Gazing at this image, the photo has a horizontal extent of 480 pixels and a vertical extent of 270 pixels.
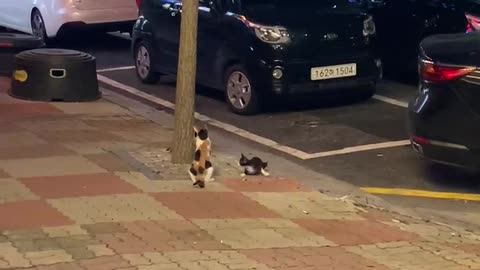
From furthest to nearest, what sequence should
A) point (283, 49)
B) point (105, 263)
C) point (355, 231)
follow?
point (283, 49) → point (355, 231) → point (105, 263)

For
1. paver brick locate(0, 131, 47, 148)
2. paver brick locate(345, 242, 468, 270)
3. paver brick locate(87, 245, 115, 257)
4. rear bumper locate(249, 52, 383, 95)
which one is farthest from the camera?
rear bumper locate(249, 52, 383, 95)

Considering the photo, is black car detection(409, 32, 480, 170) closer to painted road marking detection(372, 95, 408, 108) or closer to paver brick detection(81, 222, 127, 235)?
paver brick detection(81, 222, 127, 235)

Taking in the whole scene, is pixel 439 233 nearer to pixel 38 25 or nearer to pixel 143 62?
pixel 143 62

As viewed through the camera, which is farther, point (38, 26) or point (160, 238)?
point (38, 26)

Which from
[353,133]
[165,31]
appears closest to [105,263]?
[353,133]

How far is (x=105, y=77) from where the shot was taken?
14406 mm

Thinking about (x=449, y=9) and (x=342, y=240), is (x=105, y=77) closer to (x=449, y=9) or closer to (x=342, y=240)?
(x=449, y=9)

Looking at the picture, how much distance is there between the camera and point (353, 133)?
10.8 meters

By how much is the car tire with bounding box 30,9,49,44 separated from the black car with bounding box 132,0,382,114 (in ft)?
16.8

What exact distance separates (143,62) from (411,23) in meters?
3.59

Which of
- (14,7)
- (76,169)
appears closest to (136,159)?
(76,169)

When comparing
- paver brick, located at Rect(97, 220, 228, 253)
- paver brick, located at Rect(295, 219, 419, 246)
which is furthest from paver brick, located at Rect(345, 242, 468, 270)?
paver brick, located at Rect(97, 220, 228, 253)

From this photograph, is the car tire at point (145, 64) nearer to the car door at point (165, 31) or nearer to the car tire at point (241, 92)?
the car door at point (165, 31)

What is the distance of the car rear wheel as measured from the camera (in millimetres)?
16859
